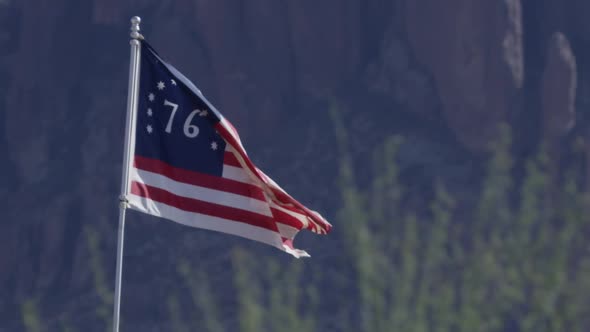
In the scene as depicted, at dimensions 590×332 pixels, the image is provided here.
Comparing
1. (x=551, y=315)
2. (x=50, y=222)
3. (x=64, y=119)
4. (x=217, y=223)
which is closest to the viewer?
(x=551, y=315)

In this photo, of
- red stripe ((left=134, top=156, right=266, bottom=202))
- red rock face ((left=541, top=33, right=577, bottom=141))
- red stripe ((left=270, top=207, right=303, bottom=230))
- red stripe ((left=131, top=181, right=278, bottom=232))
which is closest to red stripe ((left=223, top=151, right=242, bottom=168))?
red stripe ((left=134, top=156, right=266, bottom=202))

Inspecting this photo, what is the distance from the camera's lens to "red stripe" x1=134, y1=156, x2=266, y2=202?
1168 cm

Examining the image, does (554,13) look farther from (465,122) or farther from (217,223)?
(217,223)

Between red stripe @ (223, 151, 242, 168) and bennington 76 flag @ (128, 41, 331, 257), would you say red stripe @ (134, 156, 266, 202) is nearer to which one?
bennington 76 flag @ (128, 41, 331, 257)

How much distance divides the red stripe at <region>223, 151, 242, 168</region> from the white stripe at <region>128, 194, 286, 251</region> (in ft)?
1.35

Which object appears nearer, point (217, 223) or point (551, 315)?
point (551, 315)

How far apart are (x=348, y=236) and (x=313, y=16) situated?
53.5 m

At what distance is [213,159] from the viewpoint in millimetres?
11797

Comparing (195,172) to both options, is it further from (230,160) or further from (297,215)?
(297,215)

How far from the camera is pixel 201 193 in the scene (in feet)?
38.9

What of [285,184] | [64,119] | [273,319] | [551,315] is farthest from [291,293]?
[64,119]

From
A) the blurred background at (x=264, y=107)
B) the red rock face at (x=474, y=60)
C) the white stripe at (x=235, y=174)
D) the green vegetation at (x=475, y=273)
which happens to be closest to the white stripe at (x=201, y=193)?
the white stripe at (x=235, y=174)

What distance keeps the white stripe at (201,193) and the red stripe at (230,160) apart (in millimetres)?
218

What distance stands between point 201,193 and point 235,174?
296 mm
